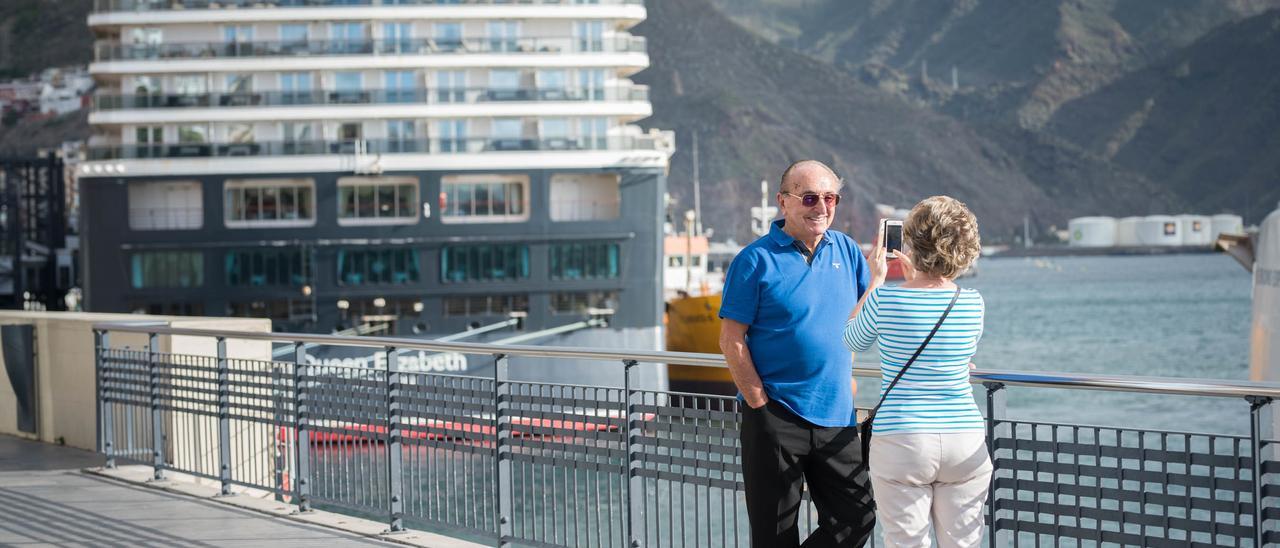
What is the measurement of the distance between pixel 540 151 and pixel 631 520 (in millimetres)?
33031

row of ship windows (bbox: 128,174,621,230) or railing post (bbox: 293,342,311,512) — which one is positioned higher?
row of ship windows (bbox: 128,174,621,230)

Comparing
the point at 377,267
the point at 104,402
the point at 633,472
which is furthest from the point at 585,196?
the point at 633,472

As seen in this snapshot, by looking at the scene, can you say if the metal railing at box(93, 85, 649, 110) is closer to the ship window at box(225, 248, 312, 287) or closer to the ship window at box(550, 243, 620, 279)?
the ship window at box(550, 243, 620, 279)

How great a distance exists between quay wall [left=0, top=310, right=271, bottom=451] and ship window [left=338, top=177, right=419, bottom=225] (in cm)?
2710

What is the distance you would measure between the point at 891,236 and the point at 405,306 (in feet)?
113

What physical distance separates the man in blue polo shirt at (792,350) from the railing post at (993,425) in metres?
0.58

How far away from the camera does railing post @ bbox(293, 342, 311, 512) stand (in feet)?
29.6

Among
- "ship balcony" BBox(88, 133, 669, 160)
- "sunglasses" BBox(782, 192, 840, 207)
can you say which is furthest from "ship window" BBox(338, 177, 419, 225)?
"sunglasses" BBox(782, 192, 840, 207)

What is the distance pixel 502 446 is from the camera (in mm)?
7605

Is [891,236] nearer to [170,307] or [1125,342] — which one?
[170,307]

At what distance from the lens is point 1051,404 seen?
54500 mm

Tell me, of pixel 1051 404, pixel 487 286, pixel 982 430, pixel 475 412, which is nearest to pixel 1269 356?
pixel 487 286

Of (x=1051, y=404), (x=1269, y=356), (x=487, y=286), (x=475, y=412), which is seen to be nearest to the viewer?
(x=475, y=412)

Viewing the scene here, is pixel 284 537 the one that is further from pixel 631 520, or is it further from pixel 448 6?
pixel 448 6
